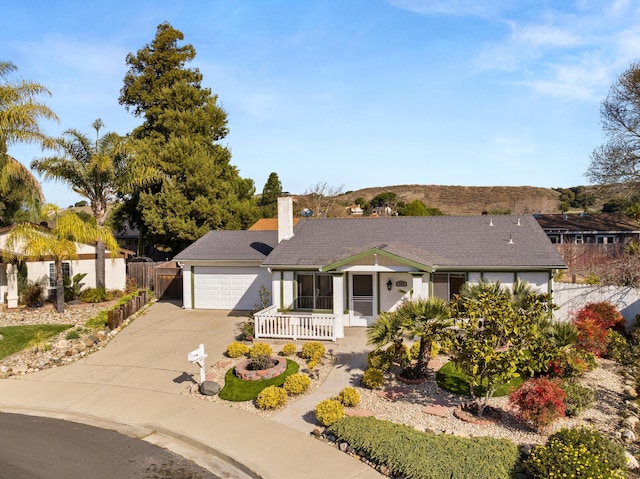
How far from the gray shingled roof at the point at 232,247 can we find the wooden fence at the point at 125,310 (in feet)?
7.86

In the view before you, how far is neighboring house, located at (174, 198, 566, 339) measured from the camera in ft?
55.7

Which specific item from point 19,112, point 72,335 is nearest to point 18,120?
point 19,112

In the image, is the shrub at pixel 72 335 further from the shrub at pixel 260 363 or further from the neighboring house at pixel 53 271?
the shrub at pixel 260 363

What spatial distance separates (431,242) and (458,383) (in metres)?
8.66

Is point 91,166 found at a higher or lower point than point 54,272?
higher

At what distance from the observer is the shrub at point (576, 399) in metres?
10.4

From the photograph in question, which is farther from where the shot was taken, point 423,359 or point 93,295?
point 93,295

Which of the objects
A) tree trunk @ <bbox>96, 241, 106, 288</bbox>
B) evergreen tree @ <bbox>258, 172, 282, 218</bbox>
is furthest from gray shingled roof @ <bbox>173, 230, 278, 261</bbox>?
evergreen tree @ <bbox>258, 172, 282, 218</bbox>

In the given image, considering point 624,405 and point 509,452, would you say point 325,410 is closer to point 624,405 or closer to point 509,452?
point 509,452

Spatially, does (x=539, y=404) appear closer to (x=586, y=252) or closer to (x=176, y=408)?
(x=176, y=408)

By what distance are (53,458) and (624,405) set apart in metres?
12.3

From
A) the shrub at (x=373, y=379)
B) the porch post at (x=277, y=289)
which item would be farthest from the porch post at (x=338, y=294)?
the shrub at (x=373, y=379)

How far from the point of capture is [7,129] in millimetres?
21000

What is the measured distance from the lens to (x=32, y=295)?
70.3 ft
